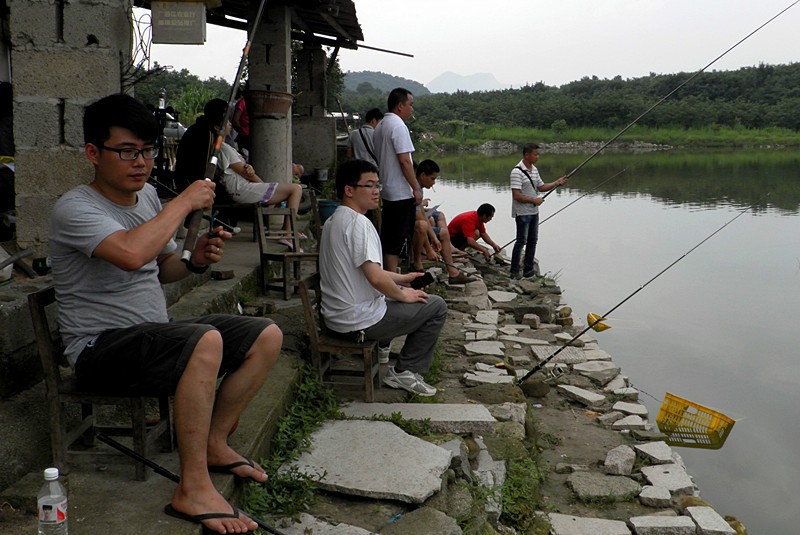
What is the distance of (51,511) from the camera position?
2414 mm

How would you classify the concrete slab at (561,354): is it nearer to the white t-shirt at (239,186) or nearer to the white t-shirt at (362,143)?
the white t-shirt at (362,143)

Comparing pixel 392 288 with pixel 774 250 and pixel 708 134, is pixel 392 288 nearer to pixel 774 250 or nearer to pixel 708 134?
pixel 774 250

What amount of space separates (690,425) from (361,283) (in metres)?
3.27

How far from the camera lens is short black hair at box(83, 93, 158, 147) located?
2805 mm

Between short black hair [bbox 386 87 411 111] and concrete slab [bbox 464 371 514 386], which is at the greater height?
short black hair [bbox 386 87 411 111]

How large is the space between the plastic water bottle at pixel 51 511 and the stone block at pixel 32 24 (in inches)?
106

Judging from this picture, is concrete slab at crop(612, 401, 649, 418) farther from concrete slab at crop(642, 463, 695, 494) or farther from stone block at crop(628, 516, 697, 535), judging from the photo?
stone block at crop(628, 516, 697, 535)

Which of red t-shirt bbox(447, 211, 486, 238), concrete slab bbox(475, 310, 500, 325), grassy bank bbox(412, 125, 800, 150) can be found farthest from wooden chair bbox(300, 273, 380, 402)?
grassy bank bbox(412, 125, 800, 150)

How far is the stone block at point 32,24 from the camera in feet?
14.0

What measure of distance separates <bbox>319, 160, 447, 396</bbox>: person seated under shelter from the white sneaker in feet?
0.06

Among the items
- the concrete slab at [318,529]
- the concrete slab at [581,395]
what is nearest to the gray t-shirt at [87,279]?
the concrete slab at [318,529]

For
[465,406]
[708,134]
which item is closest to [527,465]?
[465,406]

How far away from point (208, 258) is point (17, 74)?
2010mm

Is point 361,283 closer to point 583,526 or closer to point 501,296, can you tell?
point 583,526
